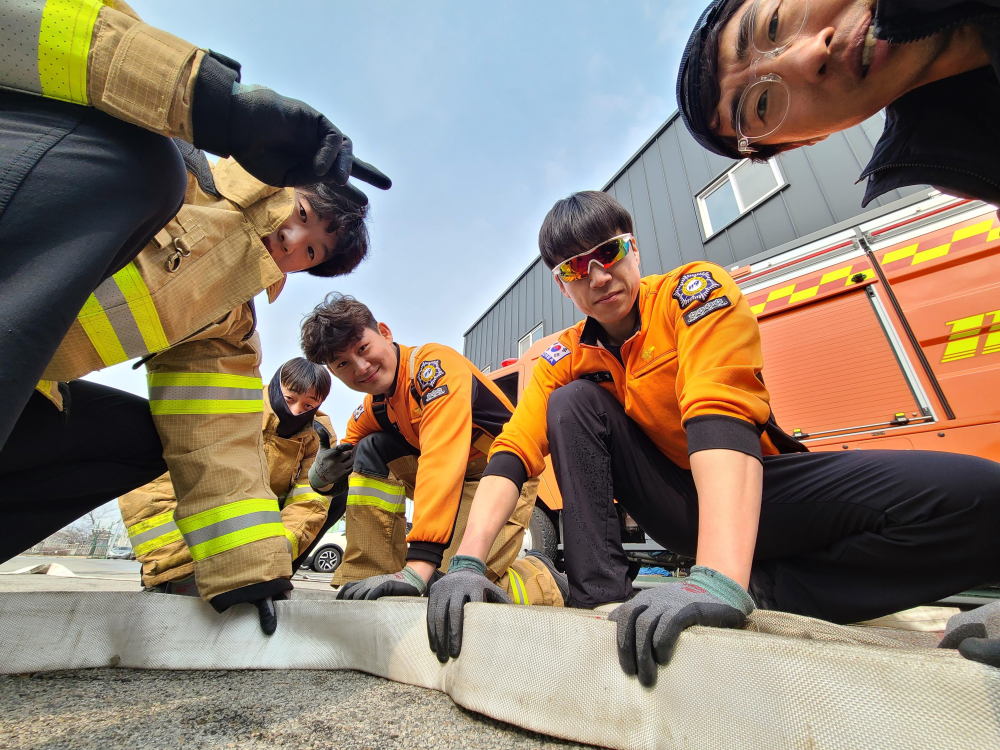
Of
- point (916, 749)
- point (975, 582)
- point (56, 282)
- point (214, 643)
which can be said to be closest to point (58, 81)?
point (56, 282)

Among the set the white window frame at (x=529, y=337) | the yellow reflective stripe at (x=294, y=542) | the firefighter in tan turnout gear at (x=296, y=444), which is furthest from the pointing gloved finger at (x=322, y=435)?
the white window frame at (x=529, y=337)

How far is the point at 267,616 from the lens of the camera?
3.45ft

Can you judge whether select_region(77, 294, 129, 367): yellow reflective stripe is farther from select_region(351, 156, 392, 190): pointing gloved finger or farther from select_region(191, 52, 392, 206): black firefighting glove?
select_region(351, 156, 392, 190): pointing gloved finger

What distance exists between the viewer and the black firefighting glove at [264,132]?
73cm

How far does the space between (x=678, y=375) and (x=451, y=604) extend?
712 mm

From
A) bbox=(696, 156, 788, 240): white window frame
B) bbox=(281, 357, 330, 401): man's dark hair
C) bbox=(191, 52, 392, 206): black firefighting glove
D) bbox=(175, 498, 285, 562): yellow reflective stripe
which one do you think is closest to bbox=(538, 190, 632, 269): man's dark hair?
bbox=(191, 52, 392, 206): black firefighting glove

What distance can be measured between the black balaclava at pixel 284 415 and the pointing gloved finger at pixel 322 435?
0.73 feet

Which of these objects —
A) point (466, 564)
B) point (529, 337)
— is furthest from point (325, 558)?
point (466, 564)

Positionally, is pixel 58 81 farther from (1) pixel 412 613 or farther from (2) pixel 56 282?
(1) pixel 412 613

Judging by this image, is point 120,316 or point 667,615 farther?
point 120,316

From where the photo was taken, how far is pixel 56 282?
55 cm

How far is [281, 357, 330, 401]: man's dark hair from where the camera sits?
2609mm

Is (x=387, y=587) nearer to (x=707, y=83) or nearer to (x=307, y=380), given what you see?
(x=707, y=83)

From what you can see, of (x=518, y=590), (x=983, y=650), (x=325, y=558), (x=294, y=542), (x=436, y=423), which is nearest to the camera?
(x=983, y=650)
